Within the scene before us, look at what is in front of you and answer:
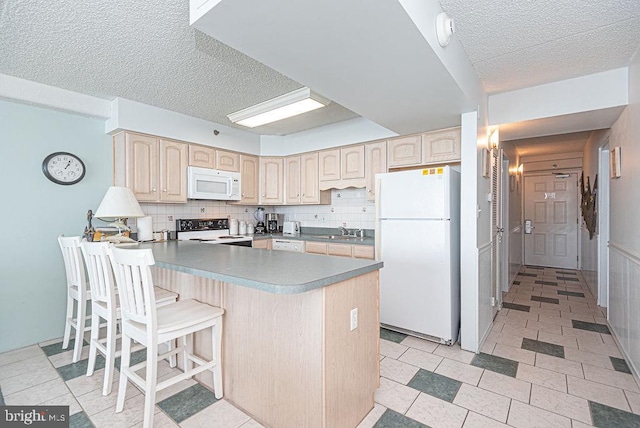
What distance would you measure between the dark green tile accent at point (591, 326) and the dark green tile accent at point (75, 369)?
14.6 ft

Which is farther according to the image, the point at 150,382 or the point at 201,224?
the point at 201,224

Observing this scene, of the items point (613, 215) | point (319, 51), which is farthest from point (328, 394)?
point (613, 215)

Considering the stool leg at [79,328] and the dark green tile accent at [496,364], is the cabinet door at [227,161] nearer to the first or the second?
the stool leg at [79,328]

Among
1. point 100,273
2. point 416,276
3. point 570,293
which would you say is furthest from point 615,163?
point 100,273

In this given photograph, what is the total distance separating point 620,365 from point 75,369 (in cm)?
419

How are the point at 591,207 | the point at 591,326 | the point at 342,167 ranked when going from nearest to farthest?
the point at 591,326 → the point at 342,167 → the point at 591,207

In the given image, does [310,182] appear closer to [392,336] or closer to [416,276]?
[416,276]

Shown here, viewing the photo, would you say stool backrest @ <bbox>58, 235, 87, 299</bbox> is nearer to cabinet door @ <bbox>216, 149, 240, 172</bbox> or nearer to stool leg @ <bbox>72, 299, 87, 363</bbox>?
stool leg @ <bbox>72, 299, 87, 363</bbox>

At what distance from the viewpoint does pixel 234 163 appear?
425 cm

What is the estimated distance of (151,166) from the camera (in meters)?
3.37

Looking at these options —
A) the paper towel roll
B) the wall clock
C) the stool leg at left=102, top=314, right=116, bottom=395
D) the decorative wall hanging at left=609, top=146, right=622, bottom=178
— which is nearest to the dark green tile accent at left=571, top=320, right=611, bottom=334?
the decorative wall hanging at left=609, top=146, right=622, bottom=178

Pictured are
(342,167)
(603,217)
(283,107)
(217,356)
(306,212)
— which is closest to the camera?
(217,356)

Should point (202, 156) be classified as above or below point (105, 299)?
above

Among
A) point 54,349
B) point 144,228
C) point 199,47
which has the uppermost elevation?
point 199,47
